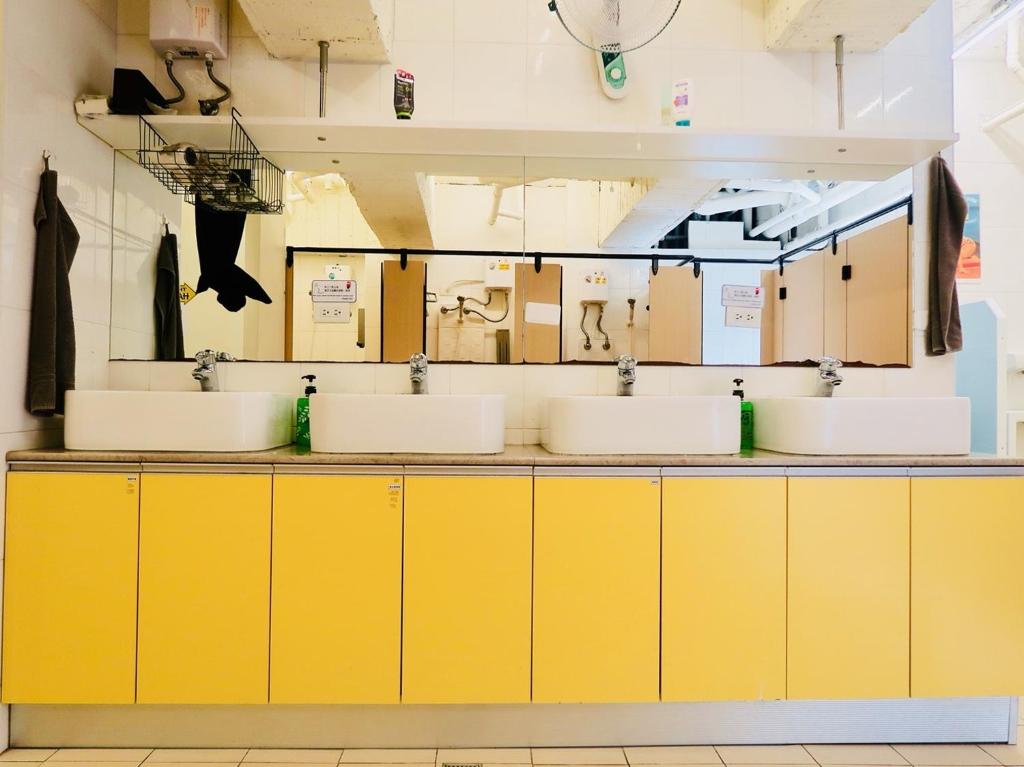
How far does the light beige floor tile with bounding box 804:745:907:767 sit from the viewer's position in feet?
5.70

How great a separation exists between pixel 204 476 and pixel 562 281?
1359 millimetres

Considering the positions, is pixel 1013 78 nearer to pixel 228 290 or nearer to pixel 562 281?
pixel 562 281

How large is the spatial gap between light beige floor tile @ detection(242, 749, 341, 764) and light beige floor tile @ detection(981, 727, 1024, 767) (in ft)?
6.49

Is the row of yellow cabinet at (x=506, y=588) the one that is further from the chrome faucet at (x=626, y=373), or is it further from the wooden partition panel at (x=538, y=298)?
the wooden partition panel at (x=538, y=298)

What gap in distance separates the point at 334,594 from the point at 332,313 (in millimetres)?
1008

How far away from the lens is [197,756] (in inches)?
67.7

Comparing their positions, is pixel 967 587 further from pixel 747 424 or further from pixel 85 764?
pixel 85 764

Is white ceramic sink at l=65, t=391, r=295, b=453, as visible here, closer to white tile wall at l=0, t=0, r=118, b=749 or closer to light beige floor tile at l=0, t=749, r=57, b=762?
white tile wall at l=0, t=0, r=118, b=749

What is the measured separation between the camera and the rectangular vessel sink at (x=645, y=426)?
5.90 ft

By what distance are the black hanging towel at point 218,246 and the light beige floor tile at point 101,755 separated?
1.47 meters

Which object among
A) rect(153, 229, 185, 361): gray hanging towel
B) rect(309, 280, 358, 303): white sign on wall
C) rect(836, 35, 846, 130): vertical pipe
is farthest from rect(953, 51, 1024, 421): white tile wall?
rect(153, 229, 185, 361): gray hanging towel

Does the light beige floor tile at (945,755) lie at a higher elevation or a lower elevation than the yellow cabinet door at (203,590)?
lower

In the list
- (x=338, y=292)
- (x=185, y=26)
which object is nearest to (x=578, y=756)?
(x=338, y=292)

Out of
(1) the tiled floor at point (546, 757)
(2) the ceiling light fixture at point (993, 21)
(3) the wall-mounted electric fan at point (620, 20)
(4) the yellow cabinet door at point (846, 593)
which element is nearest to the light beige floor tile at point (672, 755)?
(1) the tiled floor at point (546, 757)
